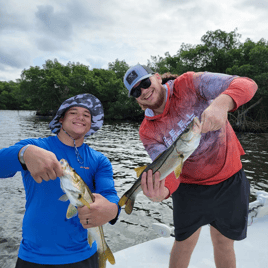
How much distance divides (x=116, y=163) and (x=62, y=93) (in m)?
48.5

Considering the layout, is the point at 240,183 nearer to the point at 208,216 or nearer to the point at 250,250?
the point at 208,216

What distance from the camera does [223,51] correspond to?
35.3 meters

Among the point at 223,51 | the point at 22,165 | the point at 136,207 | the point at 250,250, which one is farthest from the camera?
the point at 223,51

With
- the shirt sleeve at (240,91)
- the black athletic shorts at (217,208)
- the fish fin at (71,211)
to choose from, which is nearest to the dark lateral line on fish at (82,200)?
the fish fin at (71,211)

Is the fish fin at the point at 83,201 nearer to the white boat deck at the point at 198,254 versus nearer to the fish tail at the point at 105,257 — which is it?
the fish tail at the point at 105,257

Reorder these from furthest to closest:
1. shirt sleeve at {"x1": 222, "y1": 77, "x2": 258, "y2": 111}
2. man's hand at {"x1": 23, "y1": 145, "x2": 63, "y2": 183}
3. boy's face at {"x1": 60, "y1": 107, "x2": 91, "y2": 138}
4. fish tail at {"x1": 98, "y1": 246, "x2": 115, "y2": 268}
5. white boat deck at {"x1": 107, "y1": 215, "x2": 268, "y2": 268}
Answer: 1. white boat deck at {"x1": 107, "y1": 215, "x2": 268, "y2": 268}
2. boy's face at {"x1": 60, "y1": 107, "x2": 91, "y2": 138}
3. fish tail at {"x1": 98, "y1": 246, "x2": 115, "y2": 268}
4. shirt sleeve at {"x1": 222, "y1": 77, "x2": 258, "y2": 111}
5. man's hand at {"x1": 23, "y1": 145, "x2": 63, "y2": 183}

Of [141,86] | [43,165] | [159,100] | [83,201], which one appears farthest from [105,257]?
[141,86]

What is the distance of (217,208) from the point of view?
2678mm

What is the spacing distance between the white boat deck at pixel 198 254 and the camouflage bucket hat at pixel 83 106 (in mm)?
2259

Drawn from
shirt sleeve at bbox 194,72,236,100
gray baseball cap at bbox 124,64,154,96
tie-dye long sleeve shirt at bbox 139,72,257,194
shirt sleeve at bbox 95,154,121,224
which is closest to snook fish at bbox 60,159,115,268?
shirt sleeve at bbox 95,154,121,224

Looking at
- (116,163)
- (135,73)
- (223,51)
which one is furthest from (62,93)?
(135,73)

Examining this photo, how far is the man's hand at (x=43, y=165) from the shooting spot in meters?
1.58

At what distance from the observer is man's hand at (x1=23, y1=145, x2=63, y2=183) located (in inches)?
62.2

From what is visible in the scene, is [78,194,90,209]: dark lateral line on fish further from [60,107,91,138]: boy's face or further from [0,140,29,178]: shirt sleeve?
[60,107,91,138]: boy's face
